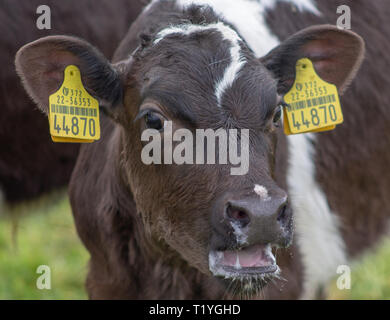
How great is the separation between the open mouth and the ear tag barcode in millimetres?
1032

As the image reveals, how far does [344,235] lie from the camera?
526cm

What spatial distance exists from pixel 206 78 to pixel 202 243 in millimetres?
780

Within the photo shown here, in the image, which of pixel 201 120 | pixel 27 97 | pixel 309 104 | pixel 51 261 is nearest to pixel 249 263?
pixel 201 120

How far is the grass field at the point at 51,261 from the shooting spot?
19.9 ft

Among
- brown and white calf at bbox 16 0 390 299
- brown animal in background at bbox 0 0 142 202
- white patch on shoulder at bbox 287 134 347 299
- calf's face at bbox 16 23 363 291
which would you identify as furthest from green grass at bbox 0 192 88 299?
calf's face at bbox 16 23 363 291

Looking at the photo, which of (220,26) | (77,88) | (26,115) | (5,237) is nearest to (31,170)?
(26,115)

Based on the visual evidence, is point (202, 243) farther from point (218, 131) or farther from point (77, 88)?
point (77, 88)

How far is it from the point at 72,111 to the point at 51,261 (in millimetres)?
3234

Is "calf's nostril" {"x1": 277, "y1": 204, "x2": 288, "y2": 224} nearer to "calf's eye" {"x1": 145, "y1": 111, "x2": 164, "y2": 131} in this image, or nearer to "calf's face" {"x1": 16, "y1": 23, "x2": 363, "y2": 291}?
"calf's face" {"x1": 16, "y1": 23, "x2": 363, "y2": 291}

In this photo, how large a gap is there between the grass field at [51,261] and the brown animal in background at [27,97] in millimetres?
241

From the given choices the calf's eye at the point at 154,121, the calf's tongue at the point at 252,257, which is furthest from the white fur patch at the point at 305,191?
the calf's tongue at the point at 252,257

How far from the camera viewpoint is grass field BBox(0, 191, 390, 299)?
6070 millimetres

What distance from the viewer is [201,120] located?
3.46 m

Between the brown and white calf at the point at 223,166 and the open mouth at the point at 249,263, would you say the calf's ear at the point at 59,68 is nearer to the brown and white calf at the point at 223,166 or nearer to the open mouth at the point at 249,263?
the brown and white calf at the point at 223,166
